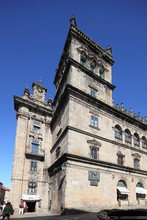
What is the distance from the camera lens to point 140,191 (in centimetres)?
2373

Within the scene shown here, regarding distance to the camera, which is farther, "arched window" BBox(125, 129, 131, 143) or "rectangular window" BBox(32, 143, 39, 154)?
"rectangular window" BBox(32, 143, 39, 154)

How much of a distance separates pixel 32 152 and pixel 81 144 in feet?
32.6

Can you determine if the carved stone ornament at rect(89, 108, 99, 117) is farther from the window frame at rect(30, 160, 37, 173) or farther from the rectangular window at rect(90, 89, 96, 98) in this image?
the window frame at rect(30, 160, 37, 173)

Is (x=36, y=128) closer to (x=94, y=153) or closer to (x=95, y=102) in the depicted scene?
(x=95, y=102)

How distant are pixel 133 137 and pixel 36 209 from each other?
57.3 ft

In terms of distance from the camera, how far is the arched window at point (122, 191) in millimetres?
21111

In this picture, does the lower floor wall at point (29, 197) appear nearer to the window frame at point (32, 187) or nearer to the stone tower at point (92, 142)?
the window frame at point (32, 187)

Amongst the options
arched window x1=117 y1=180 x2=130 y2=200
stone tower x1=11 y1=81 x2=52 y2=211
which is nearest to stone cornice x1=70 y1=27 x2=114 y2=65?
stone tower x1=11 y1=81 x2=52 y2=211

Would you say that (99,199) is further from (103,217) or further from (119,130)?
(103,217)

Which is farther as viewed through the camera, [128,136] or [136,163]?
[128,136]

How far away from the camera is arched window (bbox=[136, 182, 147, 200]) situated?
23600 mm

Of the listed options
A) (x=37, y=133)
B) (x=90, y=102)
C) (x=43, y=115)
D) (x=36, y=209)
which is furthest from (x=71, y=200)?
(x=43, y=115)

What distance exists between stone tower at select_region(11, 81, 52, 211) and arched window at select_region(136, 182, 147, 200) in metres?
12.6

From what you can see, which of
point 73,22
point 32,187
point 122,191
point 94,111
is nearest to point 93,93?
point 94,111
